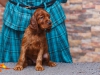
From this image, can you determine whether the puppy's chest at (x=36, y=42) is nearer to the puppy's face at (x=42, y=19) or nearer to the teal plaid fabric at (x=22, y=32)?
the puppy's face at (x=42, y=19)

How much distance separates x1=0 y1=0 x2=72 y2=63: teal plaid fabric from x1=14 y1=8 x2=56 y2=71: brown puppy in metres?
0.23

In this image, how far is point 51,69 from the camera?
3.37m

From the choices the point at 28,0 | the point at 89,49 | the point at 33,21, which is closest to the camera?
the point at 33,21

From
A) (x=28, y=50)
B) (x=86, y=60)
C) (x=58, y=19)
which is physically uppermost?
(x=58, y=19)

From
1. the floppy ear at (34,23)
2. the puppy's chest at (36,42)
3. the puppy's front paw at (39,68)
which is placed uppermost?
the floppy ear at (34,23)

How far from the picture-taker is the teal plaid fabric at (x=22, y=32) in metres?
3.55

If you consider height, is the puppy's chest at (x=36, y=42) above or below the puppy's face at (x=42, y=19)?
below

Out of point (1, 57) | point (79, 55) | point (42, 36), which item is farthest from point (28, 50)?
point (79, 55)

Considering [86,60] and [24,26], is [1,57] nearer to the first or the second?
[24,26]

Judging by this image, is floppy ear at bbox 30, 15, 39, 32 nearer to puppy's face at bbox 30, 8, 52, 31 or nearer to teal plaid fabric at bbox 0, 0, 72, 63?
puppy's face at bbox 30, 8, 52, 31

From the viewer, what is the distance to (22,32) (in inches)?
142

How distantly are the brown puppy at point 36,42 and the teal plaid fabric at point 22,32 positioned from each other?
0.23m

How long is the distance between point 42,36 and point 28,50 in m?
0.20

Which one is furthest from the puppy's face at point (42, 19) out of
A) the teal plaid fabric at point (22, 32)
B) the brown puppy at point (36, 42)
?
the teal plaid fabric at point (22, 32)
